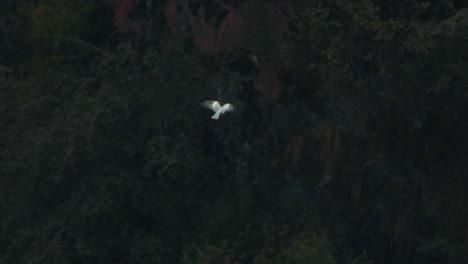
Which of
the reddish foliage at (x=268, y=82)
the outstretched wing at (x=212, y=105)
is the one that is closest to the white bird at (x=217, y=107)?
the outstretched wing at (x=212, y=105)

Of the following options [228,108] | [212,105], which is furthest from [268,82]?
[212,105]

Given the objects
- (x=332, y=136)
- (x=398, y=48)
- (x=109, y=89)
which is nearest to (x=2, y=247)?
(x=109, y=89)

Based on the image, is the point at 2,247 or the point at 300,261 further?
the point at 2,247

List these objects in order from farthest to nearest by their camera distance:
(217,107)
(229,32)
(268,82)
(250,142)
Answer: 1. (250,142)
2. (229,32)
3. (268,82)
4. (217,107)

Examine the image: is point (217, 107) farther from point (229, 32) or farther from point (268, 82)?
point (229, 32)

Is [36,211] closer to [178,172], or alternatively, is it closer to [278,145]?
[178,172]

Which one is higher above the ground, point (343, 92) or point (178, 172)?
point (343, 92)
